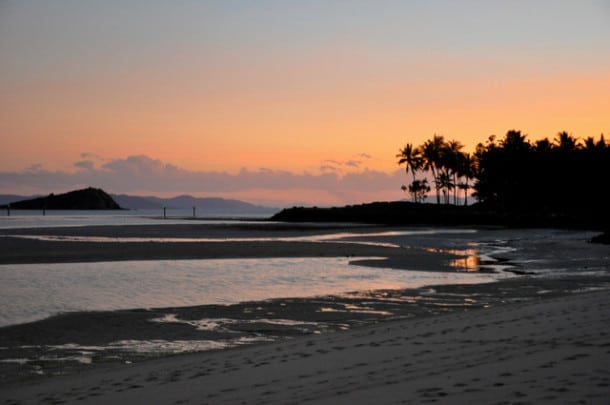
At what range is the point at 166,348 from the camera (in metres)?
11.5

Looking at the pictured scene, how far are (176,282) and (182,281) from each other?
1.03 ft

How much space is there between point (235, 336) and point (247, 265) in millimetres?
15446

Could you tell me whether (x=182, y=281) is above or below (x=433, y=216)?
below

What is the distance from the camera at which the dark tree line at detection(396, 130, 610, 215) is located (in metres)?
83.1

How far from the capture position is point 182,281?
22.0 meters

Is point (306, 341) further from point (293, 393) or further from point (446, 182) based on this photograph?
point (446, 182)

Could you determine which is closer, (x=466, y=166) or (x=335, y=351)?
(x=335, y=351)

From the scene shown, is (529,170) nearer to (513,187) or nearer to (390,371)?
(513,187)

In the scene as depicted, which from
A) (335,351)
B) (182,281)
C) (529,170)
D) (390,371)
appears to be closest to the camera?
(390,371)

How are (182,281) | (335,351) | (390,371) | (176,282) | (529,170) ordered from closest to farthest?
(390,371) → (335,351) → (176,282) → (182,281) → (529,170)

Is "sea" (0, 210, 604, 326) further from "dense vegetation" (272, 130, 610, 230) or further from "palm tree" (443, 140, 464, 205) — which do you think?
"palm tree" (443, 140, 464, 205)

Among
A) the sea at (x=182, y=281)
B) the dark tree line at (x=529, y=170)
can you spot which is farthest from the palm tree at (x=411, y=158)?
the sea at (x=182, y=281)

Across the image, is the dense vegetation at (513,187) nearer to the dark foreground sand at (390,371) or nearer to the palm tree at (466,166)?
the palm tree at (466,166)

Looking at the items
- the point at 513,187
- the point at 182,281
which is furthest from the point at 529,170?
the point at 182,281
